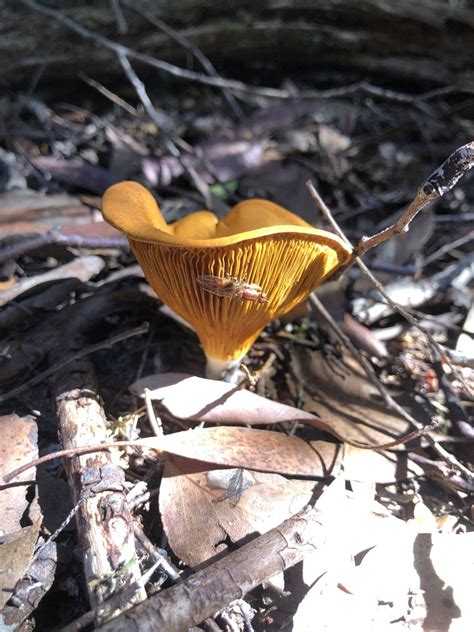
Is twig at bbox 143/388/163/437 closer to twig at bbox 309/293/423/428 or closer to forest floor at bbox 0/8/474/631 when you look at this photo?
forest floor at bbox 0/8/474/631

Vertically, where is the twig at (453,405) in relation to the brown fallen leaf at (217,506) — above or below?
above

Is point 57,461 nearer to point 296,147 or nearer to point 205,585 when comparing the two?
point 205,585

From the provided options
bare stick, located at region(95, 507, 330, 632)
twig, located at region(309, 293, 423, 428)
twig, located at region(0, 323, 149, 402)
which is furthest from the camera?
twig, located at region(309, 293, 423, 428)

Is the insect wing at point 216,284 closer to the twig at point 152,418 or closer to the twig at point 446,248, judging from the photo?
the twig at point 152,418

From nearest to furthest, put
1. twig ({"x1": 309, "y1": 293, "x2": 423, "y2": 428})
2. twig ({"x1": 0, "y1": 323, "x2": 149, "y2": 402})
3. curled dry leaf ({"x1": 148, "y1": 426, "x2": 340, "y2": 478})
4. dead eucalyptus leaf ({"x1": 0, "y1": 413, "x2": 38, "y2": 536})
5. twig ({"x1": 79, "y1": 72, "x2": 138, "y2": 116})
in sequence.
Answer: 1. dead eucalyptus leaf ({"x1": 0, "y1": 413, "x2": 38, "y2": 536})
2. curled dry leaf ({"x1": 148, "y1": 426, "x2": 340, "y2": 478})
3. twig ({"x1": 0, "y1": 323, "x2": 149, "y2": 402})
4. twig ({"x1": 309, "y1": 293, "x2": 423, "y2": 428})
5. twig ({"x1": 79, "y1": 72, "x2": 138, "y2": 116})

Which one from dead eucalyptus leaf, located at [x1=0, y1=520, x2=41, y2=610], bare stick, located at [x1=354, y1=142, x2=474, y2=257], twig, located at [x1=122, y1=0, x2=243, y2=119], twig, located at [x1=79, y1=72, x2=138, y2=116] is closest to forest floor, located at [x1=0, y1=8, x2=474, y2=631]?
dead eucalyptus leaf, located at [x1=0, y1=520, x2=41, y2=610]

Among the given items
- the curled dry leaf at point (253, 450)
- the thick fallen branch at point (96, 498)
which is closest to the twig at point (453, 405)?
the curled dry leaf at point (253, 450)
